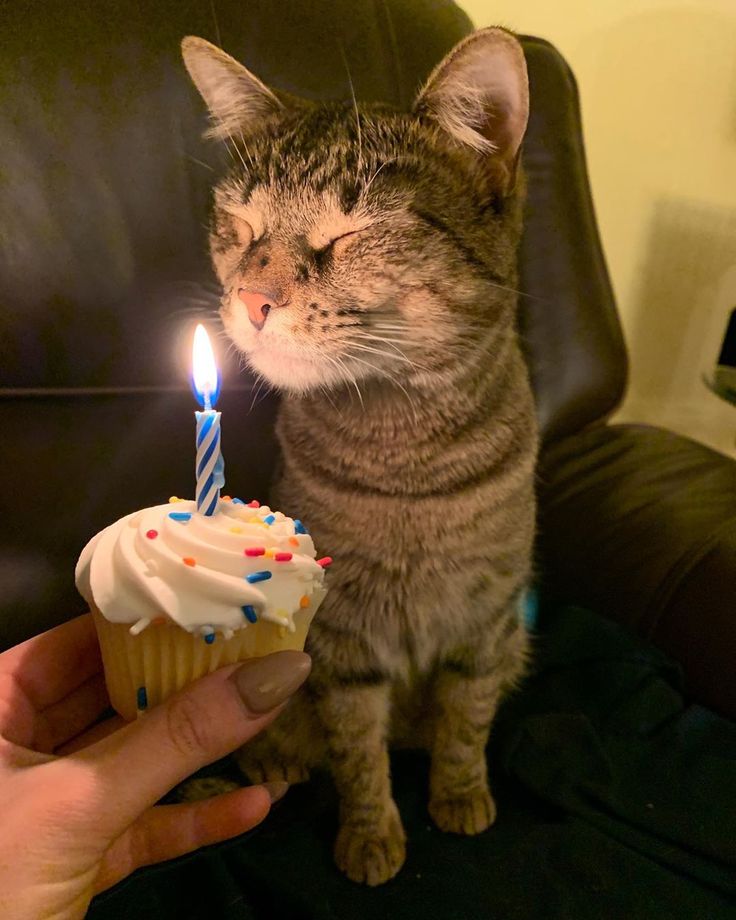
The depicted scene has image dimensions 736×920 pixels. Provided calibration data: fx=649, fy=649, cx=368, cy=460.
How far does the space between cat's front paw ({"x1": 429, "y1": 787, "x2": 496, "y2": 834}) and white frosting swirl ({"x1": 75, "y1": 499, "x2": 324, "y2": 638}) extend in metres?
0.47

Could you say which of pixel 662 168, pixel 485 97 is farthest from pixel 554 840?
pixel 662 168

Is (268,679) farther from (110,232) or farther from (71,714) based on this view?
(110,232)

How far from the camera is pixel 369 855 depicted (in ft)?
2.55

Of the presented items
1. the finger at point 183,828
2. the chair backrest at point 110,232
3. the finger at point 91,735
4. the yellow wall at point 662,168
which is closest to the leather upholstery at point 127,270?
the chair backrest at point 110,232

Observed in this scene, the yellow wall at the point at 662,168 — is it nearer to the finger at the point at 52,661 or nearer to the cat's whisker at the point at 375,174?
the cat's whisker at the point at 375,174

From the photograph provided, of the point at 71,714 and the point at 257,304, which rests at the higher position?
the point at 257,304

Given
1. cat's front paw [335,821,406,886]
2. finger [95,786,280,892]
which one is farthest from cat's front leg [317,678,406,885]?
finger [95,786,280,892]

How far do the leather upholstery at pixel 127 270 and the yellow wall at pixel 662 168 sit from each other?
43 centimetres

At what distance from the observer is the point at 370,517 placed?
76 centimetres

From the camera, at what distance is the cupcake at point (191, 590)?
1.58 ft

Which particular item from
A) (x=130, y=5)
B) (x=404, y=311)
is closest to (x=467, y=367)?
(x=404, y=311)

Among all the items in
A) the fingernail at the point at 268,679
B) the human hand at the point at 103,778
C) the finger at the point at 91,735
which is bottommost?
the finger at the point at 91,735

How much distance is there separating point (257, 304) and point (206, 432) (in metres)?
0.20

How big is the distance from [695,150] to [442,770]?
163 centimetres
